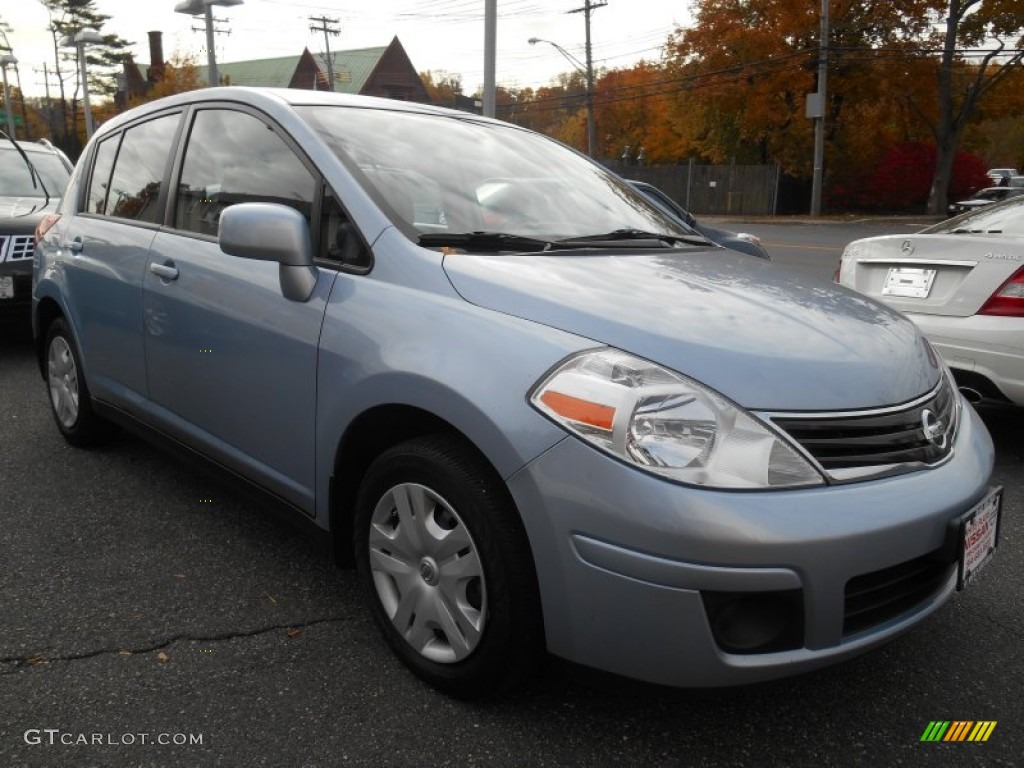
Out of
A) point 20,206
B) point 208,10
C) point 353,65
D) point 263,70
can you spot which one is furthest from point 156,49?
point 20,206

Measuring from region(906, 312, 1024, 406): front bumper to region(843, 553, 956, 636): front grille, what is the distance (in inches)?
85.6

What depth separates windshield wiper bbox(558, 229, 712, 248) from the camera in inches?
109

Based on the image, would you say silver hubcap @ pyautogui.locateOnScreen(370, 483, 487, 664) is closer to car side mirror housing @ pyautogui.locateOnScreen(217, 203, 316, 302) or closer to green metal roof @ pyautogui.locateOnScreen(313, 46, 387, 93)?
car side mirror housing @ pyautogui.locateOnScreen(217, 203, 316, 302)

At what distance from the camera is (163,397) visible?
10.8 feet

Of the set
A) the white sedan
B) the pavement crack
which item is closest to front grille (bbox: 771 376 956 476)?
the pavement crack

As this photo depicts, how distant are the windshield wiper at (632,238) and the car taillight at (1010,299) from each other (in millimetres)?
1679

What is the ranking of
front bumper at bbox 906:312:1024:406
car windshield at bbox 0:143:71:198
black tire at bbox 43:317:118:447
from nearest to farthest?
front bumper at bbox 906:312:1024:406 → black tire at bbox 43:317:118:447 → car windshield at bbox 0:143:71:198

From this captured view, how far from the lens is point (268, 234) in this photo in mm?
2430

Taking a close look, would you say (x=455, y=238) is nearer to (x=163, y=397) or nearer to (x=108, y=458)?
(x=163, y=397)

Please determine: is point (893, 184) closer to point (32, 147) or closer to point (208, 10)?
point (208, 10)

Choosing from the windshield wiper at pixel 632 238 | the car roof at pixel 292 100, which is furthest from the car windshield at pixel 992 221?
the car roof at pixel 292 100

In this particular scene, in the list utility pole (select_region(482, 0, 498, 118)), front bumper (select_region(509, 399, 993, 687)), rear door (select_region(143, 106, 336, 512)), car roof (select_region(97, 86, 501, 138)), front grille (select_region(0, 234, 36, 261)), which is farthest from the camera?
utility pole (select_region(482, 0, 498, 118))

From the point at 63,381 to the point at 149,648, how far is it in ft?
7.50


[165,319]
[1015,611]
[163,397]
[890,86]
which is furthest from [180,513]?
[890,86]
